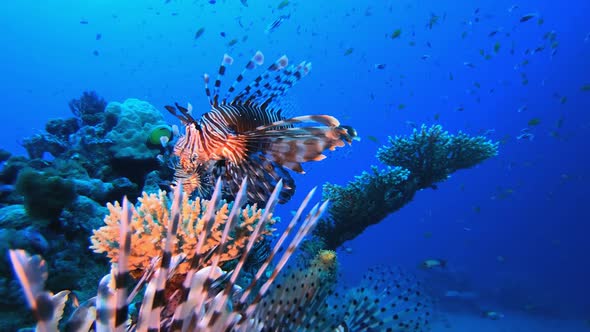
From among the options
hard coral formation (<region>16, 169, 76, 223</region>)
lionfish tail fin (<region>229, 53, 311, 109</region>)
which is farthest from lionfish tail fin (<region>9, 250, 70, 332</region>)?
hard coral formation (<region>16, 169, 76, 223</region>)

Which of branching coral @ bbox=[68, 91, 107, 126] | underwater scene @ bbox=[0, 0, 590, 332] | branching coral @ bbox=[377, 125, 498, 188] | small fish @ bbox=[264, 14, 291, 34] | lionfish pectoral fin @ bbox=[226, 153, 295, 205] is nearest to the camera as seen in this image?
underwater scene @ bbox=[0, 0, 590, 332]

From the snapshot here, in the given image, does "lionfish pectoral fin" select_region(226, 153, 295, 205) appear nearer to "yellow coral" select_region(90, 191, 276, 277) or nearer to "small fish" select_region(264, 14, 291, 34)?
"yellow coral" select_region(90, 191, 276, 277)

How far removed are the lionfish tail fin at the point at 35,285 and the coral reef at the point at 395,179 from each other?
507 cm

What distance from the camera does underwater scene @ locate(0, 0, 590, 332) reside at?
1.24 m

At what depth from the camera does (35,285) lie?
560 millimetres

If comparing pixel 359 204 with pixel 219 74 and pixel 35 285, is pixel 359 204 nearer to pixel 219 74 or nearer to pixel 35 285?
pixel 219 74

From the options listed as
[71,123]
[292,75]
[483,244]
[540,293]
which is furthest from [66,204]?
[483,244]

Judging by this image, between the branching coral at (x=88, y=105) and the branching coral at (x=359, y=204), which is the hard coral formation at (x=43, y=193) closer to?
the branching coral at (x=359, y=204)

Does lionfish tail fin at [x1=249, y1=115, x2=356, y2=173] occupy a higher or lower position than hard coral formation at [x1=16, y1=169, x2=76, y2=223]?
higher

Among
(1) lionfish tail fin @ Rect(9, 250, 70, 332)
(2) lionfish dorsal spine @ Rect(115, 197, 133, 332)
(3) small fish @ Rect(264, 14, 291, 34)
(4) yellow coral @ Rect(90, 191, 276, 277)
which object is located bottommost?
(1) lionfish tail fin @ Rect(9, 250, 70, 332)

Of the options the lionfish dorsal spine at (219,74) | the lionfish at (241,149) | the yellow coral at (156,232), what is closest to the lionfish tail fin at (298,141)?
the lionfish at (241,149)

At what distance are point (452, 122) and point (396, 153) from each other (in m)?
51.0

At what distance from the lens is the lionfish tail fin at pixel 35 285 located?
527 mm

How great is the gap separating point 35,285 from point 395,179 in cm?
559
